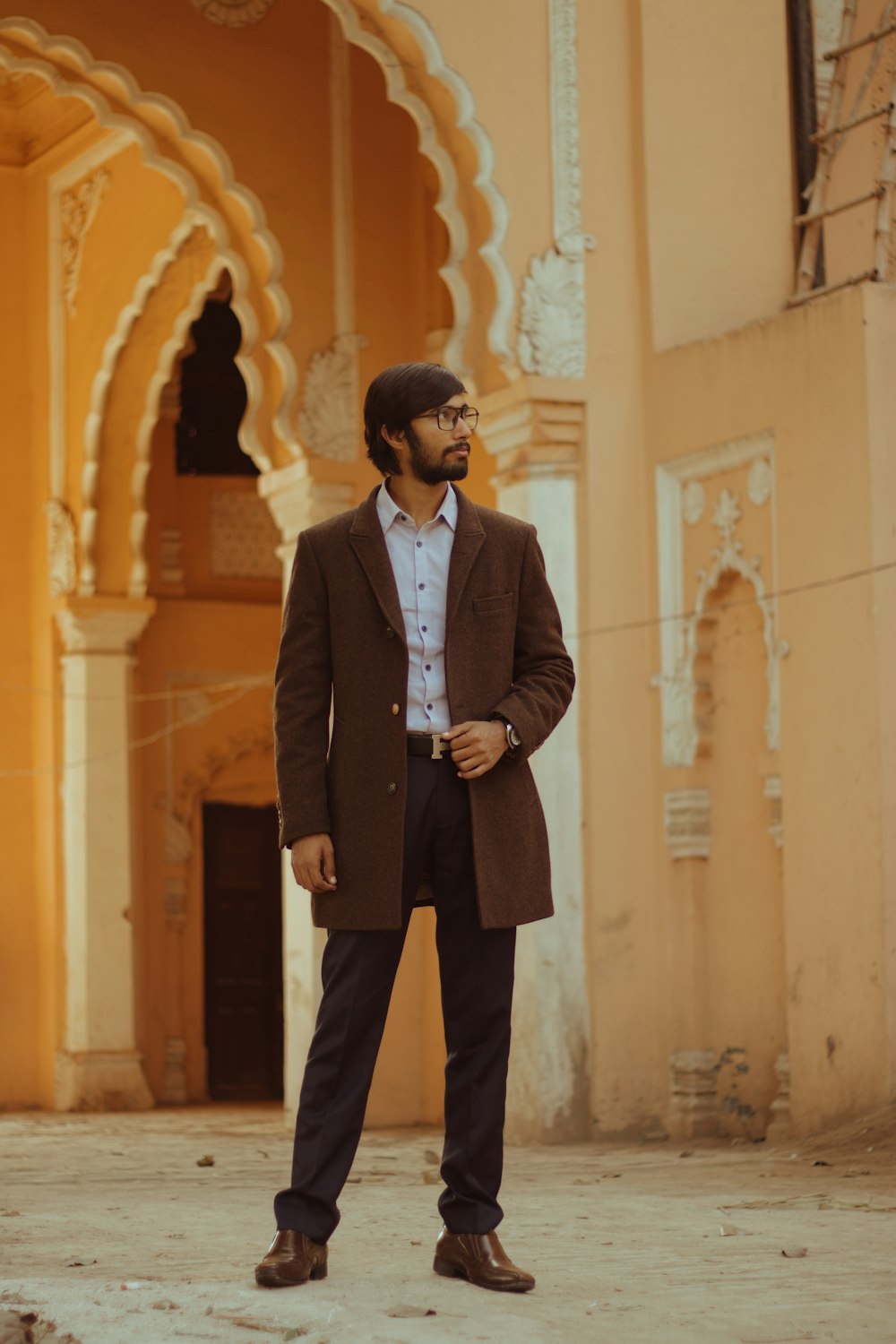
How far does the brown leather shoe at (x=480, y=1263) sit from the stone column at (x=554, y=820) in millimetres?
4589

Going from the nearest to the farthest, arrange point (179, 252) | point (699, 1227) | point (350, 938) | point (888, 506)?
point (350, 938), point (699, 1227), point (888, 506), point (179, 252)

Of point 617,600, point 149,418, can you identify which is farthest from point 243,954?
point 617,600

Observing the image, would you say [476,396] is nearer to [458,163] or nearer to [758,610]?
[458,163]

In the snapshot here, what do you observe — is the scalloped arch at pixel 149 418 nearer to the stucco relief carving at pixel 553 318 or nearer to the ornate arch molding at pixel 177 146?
the ornate arch molding at pixel 177 146

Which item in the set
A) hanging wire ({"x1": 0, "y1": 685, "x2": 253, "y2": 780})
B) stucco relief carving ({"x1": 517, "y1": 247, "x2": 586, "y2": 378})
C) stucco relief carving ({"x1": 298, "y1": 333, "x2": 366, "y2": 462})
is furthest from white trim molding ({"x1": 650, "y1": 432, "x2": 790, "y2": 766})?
hanging wire ({"x1": 0, "y1": 685, "x2": 253, "y2": 780})

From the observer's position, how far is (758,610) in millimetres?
8469

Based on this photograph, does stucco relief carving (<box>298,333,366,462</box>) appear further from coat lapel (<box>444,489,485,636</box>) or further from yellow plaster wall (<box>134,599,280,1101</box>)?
coat lapel (<box>444,489,485,636</box>)

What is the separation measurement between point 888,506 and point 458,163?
2404mm

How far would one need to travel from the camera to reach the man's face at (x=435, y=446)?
12.7ft

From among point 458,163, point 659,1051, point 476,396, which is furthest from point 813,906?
point 458,163

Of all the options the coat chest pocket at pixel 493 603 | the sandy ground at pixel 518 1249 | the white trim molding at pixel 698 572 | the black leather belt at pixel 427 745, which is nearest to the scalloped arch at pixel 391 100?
the white trim molding at pixel 698 572

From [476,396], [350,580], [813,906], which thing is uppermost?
[476,396]

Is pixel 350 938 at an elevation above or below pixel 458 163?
below

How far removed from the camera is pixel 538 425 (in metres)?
8.72
